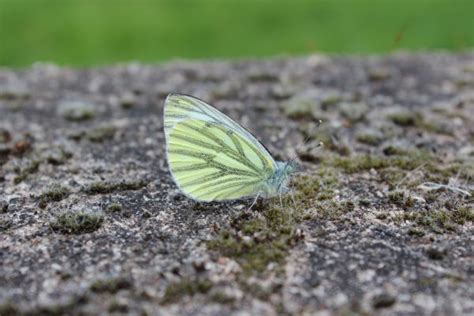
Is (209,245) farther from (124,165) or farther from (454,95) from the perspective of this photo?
(454,95)

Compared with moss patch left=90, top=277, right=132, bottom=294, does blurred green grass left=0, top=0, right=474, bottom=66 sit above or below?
above

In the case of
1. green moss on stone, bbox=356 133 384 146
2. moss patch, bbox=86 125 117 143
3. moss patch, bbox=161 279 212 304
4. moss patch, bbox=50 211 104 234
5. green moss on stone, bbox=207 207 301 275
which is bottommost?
moss patch, bbox=161 279 212 304

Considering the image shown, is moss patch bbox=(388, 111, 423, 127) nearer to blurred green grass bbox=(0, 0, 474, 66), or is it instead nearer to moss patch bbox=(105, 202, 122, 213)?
moss patch bbox=(105, 202, 122, 213)

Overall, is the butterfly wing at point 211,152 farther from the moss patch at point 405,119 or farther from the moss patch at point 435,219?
the moss patch at point 405,119

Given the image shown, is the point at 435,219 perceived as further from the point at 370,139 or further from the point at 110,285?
the point at 110,285

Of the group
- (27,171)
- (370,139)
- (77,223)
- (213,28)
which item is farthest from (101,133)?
(213,28)

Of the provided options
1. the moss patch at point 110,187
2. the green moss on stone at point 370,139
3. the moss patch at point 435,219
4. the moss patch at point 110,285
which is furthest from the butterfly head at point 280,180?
the moss patch at point 110,285

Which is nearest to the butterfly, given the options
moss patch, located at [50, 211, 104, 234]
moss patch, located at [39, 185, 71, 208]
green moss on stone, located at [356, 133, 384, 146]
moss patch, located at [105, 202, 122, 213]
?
moss patch, located at [105, 202, 122, 213]

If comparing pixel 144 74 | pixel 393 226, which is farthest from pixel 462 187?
pixel 144 74
